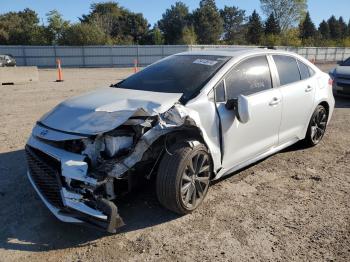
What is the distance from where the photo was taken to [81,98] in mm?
4133

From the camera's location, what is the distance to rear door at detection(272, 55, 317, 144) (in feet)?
16.0

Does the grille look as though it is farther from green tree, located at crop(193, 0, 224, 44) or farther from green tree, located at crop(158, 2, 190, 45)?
green tree, located at crop(193, 0, 224, 44)

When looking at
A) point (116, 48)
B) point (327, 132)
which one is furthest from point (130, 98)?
point (116, 48)

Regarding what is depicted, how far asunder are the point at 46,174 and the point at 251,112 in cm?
237

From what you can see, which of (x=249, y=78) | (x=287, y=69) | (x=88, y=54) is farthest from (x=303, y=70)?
(x=88, y=54)

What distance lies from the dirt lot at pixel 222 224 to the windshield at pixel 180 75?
1252mm

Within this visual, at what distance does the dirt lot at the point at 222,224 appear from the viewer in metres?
3.12

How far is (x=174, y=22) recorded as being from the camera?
74562mm

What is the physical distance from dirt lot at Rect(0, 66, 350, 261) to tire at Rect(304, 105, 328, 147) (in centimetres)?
73

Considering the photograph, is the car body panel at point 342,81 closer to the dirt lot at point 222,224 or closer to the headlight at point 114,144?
the dirt lot at point 222,224

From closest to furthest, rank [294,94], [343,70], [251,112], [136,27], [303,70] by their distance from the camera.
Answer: [251,112] → [294,94] → [303,70] → [343,70] → [136,27]

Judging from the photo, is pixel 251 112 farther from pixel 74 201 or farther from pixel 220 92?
pixel 74 201

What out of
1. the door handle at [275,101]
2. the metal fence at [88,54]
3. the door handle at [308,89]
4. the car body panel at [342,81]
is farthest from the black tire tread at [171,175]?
the metal fence at [88,54]

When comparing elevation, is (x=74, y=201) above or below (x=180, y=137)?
below
